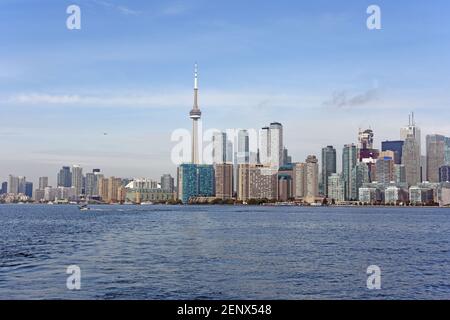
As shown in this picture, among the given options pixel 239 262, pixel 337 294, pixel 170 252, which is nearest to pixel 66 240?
pixel 170 252

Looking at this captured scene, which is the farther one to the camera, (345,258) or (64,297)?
(345,258)

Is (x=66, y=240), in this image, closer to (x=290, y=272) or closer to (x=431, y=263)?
(x=290, y=272)

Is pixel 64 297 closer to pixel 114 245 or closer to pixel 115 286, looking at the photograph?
pixel 115 286

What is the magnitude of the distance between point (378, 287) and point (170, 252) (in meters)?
18.8

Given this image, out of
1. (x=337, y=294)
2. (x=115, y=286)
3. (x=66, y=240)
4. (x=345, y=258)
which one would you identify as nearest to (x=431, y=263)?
(x=345, y=258)

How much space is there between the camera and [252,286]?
2683 cm

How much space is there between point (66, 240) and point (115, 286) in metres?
29.5

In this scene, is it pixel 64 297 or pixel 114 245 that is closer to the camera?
pixel 64 297
